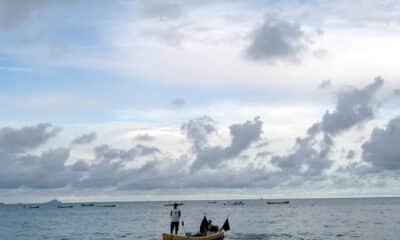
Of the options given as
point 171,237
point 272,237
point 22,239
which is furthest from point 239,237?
point 22,239

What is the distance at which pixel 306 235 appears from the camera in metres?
58.8

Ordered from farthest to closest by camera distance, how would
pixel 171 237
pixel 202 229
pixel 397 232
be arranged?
1. pixel 397 232
2. pixel 202 229
3. pixel 171 237

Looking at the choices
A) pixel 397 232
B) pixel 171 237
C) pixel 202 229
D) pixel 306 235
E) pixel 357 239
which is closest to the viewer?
pixel 171 237

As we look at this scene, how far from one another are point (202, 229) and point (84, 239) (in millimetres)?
18245

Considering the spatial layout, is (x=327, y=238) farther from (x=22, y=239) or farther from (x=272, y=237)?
(x=22, y=239)

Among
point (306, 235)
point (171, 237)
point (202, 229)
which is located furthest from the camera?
point (306, 235)

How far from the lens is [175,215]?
139ft

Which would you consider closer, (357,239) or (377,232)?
(357,239)

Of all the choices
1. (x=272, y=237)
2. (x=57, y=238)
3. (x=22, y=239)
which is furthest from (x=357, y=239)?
(x=22, y=239)

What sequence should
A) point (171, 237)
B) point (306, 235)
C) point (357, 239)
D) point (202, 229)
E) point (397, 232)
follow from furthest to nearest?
point (397, 232), point (306, 235), point (357, 239), point (202, 229), point (171, 237)

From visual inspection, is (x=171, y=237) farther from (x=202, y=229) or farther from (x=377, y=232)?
(x=377, y=232)

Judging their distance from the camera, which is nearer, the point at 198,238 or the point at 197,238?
the point at 197,238

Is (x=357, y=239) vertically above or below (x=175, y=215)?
below

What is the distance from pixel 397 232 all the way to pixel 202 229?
100 feet
